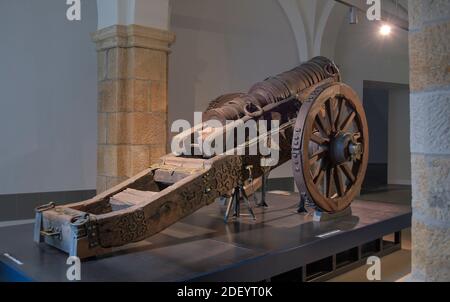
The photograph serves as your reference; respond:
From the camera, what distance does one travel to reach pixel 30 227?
4066 mm

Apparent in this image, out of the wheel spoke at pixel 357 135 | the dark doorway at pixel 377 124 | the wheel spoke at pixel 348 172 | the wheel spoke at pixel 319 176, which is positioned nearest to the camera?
the wheel spoke at pixel 319 176

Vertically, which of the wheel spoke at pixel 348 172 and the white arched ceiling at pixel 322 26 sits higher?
the white arched ceiling at pixel 322 26

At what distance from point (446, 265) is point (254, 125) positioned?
2735 millimetres

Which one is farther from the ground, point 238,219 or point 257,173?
point 257,173

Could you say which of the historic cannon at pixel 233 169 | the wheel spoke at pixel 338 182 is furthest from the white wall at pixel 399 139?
the wheel spoke at pixel 338 182

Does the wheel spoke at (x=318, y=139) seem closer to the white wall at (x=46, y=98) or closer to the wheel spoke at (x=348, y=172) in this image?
the wheel spoke at (x=348, y=172)

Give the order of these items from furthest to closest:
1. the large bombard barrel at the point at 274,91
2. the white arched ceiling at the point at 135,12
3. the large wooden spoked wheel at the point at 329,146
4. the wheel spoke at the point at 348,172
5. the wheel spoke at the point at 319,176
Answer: the white arched ceiling at the point at 135,12 < the wheel spoke at the point at 348,172 < the large bombard barrel at the point at 274,91 < the wheel spoke at the point at 319,176 < the large wooden spoked wheel at the point at 329,146

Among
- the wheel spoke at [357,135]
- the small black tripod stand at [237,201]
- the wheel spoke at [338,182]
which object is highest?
the wheel spoke at [357,135]

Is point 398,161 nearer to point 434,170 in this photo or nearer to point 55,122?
point 55,122

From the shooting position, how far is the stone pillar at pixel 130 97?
4992 mm

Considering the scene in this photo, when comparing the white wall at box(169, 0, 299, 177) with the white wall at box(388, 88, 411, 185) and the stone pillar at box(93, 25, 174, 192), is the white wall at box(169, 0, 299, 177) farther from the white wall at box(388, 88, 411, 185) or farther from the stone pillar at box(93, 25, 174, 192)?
the white wall at box(388, 88, 411, 185)

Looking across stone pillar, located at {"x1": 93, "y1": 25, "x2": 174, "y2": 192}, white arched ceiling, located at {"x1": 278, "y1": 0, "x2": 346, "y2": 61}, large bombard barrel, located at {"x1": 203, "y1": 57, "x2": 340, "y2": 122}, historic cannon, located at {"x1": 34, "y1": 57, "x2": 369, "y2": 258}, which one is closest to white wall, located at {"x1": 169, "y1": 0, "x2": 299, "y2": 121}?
white arched ceiling, located at {"x1": 278, "y1": 0, "x2": 346, "y2": 61}

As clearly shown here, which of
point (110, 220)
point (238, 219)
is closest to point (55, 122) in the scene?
point (238, 219)

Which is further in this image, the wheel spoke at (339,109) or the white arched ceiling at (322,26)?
the white arched ceiling at (322,26)
